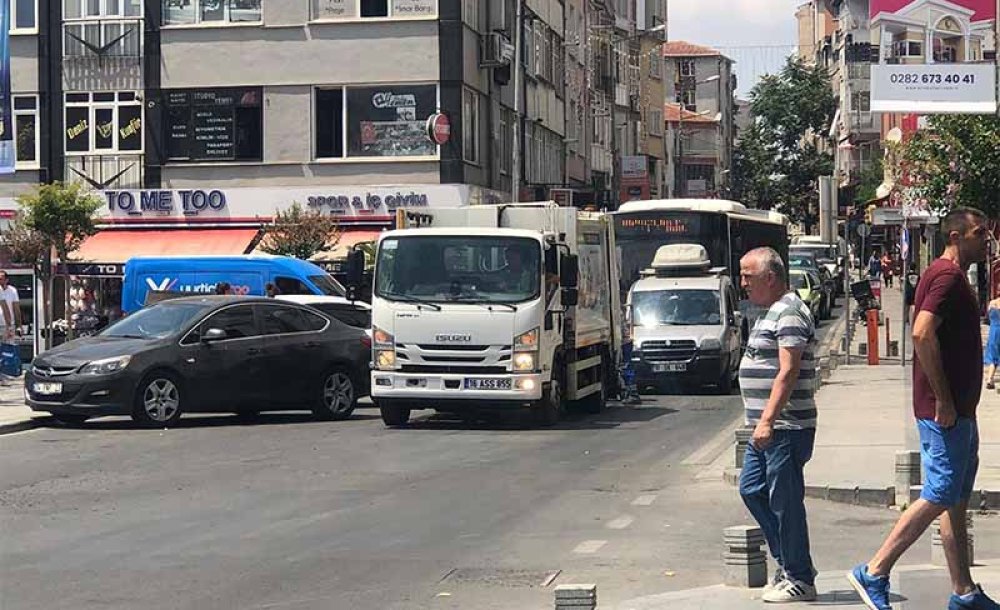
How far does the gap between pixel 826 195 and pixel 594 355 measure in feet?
36.0

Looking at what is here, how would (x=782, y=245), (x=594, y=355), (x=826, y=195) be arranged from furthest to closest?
1. (x=782, y=245)
2. (x=826, y=195)
3. (x=594, y=355)

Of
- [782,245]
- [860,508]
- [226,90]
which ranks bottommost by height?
[860,508]

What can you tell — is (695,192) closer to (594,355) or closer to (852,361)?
(852,361)

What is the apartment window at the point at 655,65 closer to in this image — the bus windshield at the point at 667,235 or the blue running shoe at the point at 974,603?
the bus windshield at the point at 667,235

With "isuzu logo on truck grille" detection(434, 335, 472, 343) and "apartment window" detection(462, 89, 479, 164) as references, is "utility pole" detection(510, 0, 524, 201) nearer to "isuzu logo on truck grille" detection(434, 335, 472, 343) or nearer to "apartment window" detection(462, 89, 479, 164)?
"apartment window" detection(462, 89, 479, 164)

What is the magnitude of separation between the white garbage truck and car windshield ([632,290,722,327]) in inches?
330

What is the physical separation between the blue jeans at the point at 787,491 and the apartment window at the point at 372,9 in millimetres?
34912

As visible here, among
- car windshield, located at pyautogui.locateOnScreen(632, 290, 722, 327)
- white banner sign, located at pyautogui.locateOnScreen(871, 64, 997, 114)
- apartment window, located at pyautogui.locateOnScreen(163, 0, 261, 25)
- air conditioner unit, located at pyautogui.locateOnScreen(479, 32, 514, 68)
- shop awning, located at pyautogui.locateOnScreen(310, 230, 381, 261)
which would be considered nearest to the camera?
white banner sign, located at pyautogui.locateOnScreen(871, 64, 997, 114)

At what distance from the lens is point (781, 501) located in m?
8.54

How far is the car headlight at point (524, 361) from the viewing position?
2005 cm

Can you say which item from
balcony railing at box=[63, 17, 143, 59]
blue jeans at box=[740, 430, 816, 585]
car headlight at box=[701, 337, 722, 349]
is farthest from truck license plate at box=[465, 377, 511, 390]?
balcony railing at box=[63, 17, 143, 59]

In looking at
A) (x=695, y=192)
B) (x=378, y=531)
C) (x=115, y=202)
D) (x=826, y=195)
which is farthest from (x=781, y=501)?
(x=695, y=192)

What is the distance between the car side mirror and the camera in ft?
68.9

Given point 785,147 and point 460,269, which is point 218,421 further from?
point 785,147
